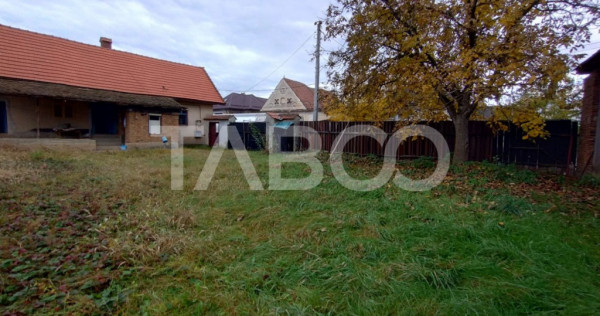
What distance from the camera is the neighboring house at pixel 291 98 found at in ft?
96.3

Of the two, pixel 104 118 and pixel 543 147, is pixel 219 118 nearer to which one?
pixel 104 118

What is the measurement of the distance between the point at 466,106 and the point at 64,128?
15.8 metres

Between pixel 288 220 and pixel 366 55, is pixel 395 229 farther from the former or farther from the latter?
pixel 366 55

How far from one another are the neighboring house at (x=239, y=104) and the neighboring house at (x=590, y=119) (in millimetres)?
29662

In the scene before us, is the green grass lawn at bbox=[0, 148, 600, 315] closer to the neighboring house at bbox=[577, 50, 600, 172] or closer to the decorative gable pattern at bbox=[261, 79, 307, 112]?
the neighboring house at bbox=[577, 50, 600, 172]

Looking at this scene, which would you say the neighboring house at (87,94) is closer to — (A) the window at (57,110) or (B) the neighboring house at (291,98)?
(A) the window at (57,110)

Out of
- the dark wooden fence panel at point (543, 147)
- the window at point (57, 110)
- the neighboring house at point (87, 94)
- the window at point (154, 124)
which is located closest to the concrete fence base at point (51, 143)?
the neighboring house at point (87, 94)

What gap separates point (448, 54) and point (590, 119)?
3.90 meters

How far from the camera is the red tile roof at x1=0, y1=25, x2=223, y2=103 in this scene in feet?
41.4

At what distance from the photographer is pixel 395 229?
3746mm

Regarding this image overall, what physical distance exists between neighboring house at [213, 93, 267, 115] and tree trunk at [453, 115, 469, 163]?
1095 inches

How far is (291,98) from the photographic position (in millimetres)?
30422

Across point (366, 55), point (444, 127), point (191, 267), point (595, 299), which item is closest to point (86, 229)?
point (191, 267)

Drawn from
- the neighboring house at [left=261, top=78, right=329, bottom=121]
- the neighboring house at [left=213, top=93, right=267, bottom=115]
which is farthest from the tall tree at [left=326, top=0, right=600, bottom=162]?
the neighboring house at [left=213, top=93, right=267, bottom=115]
